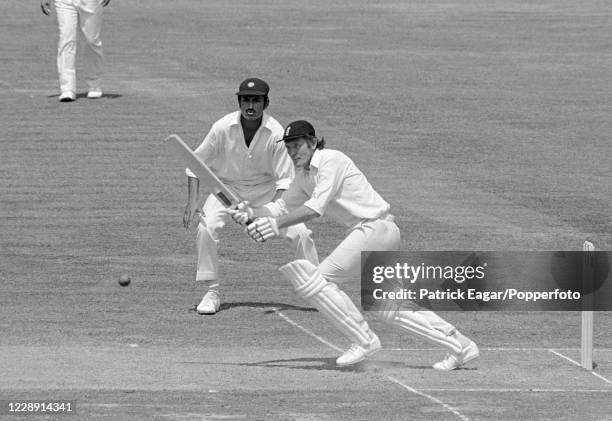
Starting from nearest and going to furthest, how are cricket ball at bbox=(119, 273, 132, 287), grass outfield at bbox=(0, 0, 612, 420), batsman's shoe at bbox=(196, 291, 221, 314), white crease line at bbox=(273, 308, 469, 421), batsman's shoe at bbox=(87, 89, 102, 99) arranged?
1. white crease line at bbox=(273, 308, 469, 421)
2. grass outfield at bbox=(0, 0, 612, 420)
3. batsman's shoe at bbox=(196, 291, 221, 314)
4. cricket ball at bbox=(119, 273, 132, 287)
5. batsman's shoe at bbox=(87, 89, 102, 99)

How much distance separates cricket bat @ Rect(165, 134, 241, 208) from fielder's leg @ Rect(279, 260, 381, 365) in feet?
3.57

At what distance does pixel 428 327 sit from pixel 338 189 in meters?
1.22

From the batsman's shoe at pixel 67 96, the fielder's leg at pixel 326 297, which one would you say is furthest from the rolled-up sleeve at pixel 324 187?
the batsman's shoe at pixel 67 96

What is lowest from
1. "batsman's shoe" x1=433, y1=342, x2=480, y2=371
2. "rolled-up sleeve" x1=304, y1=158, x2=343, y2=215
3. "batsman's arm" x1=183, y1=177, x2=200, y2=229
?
"batsman's shoe" x1=433, y1=342, x2=480, y2=371

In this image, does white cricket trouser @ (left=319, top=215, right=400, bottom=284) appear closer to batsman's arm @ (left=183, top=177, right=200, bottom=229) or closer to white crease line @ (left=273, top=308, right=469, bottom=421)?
white crease line @ (left=273, top=308, right=469, bottom=421)

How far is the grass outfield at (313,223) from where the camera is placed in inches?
422

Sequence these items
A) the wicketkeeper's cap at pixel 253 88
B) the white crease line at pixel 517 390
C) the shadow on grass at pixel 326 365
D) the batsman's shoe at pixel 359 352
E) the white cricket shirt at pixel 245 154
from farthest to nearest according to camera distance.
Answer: the white cricket shirt at pixel 245 154
the wicketkeeper's cap at pixel 253 88
the shadow on grass at pixel 326 365
the batsman's shoe at pixel 359 352
the white crease line at pixel 517 390

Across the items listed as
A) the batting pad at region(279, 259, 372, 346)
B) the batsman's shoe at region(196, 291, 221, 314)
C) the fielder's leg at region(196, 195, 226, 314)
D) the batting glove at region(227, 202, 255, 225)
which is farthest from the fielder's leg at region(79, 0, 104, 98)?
the batting pad at region(279, 259, 372, 346)

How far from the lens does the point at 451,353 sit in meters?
11.3

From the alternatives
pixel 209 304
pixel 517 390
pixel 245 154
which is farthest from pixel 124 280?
pixel 517 390

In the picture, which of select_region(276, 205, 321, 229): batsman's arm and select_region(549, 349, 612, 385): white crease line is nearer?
select_region(549, 349, 612, 385): white crease line

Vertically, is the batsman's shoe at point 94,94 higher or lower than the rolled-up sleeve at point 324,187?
lower

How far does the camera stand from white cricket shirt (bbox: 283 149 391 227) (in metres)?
11.2

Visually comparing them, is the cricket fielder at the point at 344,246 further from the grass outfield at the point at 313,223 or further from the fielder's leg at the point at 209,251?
the fielder's leg at the point at 209,251
